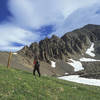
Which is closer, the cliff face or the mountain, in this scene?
the mountain

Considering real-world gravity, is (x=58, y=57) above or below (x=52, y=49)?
below

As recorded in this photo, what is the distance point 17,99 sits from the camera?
7.29 metres

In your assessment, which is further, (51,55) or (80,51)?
(80,51)

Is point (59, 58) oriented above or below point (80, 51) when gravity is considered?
below

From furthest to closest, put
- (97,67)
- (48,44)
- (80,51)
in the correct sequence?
(80,51) < (48,44) < (97,67)

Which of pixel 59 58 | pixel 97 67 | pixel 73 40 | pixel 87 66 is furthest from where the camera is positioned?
pixel 73 40

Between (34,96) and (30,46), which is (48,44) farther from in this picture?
(34,96)

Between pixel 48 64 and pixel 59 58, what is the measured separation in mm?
23516

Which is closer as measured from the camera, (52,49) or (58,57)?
(58,57)

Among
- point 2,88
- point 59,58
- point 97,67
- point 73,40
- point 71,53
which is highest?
point 73,40

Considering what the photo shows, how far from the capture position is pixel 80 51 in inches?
6969

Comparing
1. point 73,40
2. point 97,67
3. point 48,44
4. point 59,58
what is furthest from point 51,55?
point 73,40

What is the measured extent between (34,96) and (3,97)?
211 cm

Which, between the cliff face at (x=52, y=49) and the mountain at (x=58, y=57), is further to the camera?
the cliff face at (x=52, y=49)
